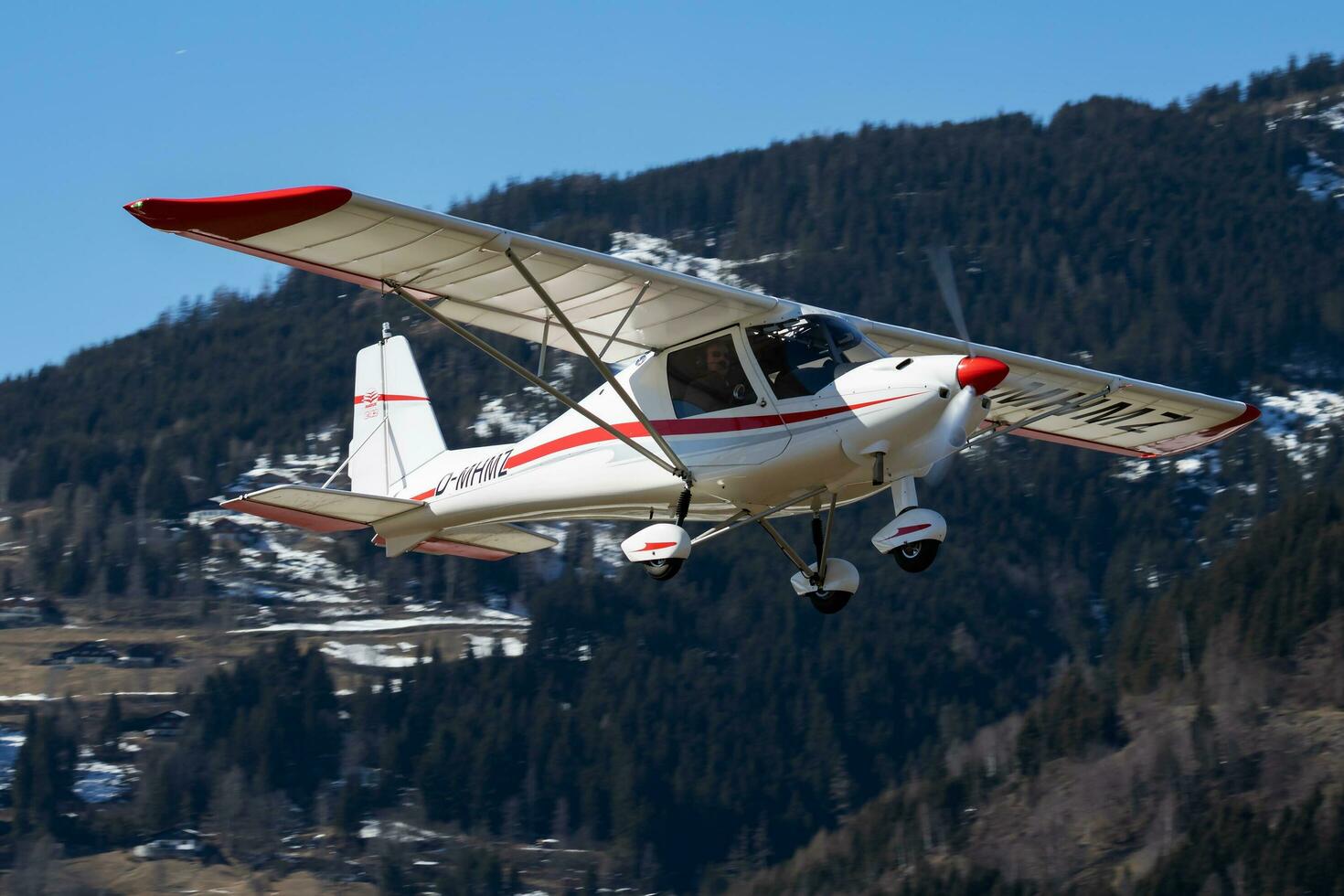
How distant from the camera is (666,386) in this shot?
52.0ft

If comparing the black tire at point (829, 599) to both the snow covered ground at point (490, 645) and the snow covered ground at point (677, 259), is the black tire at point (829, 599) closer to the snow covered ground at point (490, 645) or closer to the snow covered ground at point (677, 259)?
the snow covered ground at point (490, 645)

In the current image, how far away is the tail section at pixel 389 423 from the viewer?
67.1ft

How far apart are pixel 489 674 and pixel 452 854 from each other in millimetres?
25516

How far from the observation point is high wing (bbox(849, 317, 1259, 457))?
17812 millimetres

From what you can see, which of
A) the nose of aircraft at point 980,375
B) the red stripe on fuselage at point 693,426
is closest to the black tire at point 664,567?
the red stripe on fuselage at point 693,426

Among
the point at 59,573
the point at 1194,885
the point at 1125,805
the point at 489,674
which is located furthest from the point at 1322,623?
the point at 59,573

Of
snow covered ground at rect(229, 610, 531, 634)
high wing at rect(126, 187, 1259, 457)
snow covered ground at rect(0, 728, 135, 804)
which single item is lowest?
snow covered ground at rect(0, 728, 135, 804)

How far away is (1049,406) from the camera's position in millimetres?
19000

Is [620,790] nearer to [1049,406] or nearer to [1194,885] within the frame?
[1194,885]

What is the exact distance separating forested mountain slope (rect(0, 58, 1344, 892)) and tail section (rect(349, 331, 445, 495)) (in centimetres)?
5656

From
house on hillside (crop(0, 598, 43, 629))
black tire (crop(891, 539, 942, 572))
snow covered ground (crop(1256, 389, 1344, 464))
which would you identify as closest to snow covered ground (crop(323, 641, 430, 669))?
house on hillside (crop(0, 598, 43, 629))

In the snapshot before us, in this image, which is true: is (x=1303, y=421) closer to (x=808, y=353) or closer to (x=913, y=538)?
(x=808, y=353)

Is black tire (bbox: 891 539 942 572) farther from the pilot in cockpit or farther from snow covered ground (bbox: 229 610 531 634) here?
snow covered ground (bbox: 229 610 531 634)

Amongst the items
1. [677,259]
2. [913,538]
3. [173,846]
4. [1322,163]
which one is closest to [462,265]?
[913,538]
